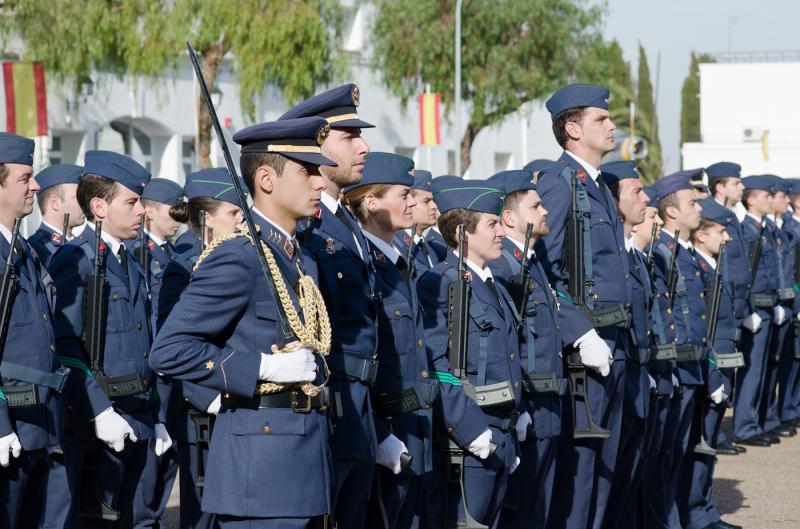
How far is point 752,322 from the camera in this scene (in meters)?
12.0

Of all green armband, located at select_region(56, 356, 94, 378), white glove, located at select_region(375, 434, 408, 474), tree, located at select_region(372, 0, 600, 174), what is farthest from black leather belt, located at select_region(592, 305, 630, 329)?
tree, located at select_region(372, 0, 600, 174)

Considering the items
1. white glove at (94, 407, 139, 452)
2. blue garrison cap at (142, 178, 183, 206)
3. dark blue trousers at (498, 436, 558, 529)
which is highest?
blue garrison cap at (142, 178, 183, 206)

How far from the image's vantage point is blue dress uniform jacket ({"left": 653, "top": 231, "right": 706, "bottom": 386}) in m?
8.62

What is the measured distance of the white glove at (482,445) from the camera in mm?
5820

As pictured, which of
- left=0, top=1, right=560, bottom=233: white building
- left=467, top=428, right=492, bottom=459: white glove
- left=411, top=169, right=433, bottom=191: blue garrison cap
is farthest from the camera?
left=0, top=1, right=560, bottom=233: white building

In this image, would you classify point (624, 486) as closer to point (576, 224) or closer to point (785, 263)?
point (576, 224)

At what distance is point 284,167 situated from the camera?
4.45 m

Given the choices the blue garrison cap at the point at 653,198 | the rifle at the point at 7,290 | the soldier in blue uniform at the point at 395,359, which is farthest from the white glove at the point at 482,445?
the blue garrison cap at the point at 653,198

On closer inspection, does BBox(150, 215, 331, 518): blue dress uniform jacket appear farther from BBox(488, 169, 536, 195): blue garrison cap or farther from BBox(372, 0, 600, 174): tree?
BBox(372, 0, 600, 174): tree

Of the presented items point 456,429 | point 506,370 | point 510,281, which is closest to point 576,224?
point 510,281

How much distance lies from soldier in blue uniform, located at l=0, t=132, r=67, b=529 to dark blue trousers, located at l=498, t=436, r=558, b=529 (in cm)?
215

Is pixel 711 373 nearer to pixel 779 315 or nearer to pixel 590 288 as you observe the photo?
pixel 590 288

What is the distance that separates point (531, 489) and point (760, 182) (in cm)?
705

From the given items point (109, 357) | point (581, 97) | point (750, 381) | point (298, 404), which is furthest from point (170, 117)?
point (298, 404)
